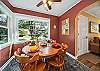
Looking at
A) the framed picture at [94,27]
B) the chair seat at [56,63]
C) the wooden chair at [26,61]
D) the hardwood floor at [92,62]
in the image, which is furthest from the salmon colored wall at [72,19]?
the wooden chair at [26,61]

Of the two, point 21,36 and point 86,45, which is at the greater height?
point 21,36

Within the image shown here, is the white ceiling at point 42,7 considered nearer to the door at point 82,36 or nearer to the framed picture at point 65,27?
the framed picture at point 65,27

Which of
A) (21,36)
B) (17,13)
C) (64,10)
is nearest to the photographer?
(17,13)

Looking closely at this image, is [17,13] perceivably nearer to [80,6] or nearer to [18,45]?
[18,45]

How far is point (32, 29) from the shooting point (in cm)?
550

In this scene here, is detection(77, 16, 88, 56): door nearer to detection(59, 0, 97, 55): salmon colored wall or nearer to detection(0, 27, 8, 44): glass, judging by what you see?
Answer: detection(59, 0, 97, 55): salmon colored wall

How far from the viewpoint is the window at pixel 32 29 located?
5.08 m

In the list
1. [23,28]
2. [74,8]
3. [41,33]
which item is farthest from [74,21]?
[23,28]

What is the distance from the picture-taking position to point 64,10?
18.7 ft

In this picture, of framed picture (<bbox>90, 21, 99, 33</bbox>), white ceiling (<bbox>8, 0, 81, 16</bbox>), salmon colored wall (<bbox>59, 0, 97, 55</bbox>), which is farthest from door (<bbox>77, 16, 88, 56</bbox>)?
framed picture (<bbox>90, 21, 99, 33</bbox>)

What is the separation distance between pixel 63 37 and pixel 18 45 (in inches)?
103

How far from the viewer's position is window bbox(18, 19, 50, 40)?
200 inches

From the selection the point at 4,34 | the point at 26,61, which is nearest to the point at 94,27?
the point at 4,34

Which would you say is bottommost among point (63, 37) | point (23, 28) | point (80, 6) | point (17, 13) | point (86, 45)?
point (86, 45)
